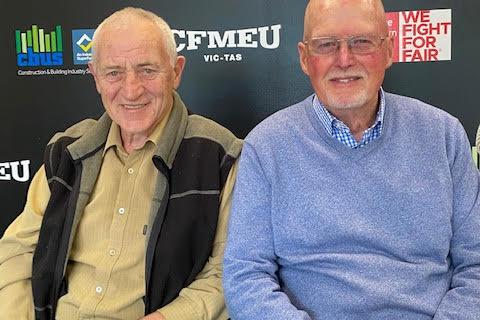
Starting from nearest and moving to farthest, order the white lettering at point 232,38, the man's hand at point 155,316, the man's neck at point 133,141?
the man's hand at point 155,316 → the man's neck at point 133,141 → the white lettering at point 232,38

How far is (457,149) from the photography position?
1.63 m

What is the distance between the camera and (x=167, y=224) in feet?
5.92

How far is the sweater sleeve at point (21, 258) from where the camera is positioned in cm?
189

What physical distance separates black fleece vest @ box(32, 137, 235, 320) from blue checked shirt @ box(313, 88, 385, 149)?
1.17ft

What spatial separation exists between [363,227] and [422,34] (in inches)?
43.0

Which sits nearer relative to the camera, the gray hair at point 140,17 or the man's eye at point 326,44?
the man's eye at point 326,44

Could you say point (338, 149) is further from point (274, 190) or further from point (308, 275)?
point (308, 275)

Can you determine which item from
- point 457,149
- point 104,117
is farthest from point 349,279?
point 104,117

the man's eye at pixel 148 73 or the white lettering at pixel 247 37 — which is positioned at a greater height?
the white lettering at pixel 247 37

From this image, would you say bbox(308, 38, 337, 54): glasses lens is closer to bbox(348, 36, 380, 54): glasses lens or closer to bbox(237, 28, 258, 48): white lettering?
bbox(348, 36, 380, 54): glasses lens

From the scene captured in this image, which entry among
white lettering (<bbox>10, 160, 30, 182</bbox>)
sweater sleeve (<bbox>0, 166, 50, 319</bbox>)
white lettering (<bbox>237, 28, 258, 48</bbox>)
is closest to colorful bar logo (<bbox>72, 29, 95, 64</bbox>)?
white lettering (<bbox>10, 160, 30, 182</bbox>)

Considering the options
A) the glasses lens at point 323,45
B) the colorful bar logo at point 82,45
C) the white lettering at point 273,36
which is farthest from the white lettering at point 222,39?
the glasses lens at point 323,45

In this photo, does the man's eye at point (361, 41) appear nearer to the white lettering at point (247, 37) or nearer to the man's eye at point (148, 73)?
the man's eye at point (148, 73)

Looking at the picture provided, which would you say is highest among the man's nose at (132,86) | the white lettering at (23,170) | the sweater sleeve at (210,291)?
the man's nose at (132,86)
